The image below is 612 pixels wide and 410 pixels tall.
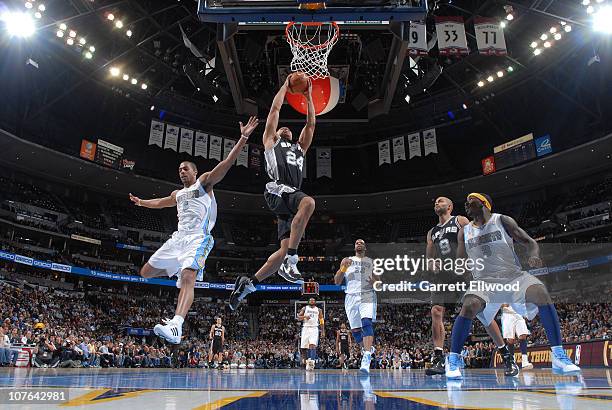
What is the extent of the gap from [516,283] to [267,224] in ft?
107

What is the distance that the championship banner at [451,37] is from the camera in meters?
16.2

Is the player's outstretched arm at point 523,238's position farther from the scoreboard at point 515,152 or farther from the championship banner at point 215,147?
the championship banner at point 215,147

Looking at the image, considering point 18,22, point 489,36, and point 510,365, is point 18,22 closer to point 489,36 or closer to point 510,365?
point 489,36

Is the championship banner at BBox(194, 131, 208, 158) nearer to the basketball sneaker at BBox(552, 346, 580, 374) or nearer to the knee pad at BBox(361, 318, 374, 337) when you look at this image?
the knee pad at BBox(361, 318, 374, 337)

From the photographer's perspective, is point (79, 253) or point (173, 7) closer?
point (173, 7)

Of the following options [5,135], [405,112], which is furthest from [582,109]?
[5,135]

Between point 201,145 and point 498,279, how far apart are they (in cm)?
2537

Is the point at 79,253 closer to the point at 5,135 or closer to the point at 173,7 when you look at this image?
the point at 5,135

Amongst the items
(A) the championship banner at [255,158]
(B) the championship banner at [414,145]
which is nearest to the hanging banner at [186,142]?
(A) the championship banner at [255,158]

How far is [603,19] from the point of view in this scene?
1723 cm

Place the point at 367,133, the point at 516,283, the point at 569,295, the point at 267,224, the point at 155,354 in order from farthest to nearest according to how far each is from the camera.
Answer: the point at 267,224 → the point at 367,133 → the point at 569,295 → the point at 155,354 → the point at 516,283

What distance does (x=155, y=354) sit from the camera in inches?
838

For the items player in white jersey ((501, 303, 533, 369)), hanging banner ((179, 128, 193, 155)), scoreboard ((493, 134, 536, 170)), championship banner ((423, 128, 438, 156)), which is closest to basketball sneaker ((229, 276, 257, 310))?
player in white jersey ((501, 303, 533, 369))

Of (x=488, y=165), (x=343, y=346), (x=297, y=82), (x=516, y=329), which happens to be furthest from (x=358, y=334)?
(x=488, y=165)
